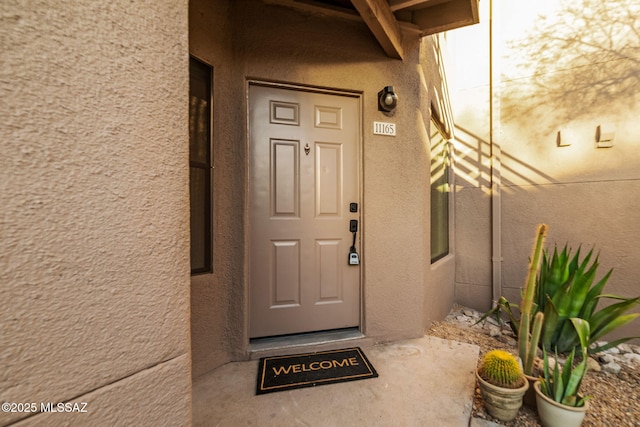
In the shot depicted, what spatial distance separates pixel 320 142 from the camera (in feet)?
8.28

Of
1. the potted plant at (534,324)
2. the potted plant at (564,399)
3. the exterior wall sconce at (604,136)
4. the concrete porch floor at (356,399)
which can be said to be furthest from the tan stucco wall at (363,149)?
the exterior wall sconce at (604,136)

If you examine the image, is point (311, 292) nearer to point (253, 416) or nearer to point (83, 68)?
point (253, 416)

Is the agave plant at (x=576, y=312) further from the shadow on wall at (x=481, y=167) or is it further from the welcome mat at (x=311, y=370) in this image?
the shadow on wall at (x=481, y=167)

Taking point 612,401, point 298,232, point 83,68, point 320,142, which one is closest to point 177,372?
point 83,68

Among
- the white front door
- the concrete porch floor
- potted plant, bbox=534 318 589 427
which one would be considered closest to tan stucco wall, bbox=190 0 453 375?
the white front door

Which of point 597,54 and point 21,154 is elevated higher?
point 597,54

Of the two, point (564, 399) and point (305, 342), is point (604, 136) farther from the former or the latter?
point (305, 342)

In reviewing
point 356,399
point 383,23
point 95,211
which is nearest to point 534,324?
point 356,399

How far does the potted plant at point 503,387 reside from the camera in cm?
157

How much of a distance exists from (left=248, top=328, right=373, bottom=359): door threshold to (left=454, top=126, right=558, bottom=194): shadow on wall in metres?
2.96

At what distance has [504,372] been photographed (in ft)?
5.25

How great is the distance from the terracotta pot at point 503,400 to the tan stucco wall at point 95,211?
174 centimetres

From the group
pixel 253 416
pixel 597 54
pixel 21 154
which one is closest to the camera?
pixel 21 154

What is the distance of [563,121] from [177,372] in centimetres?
492
